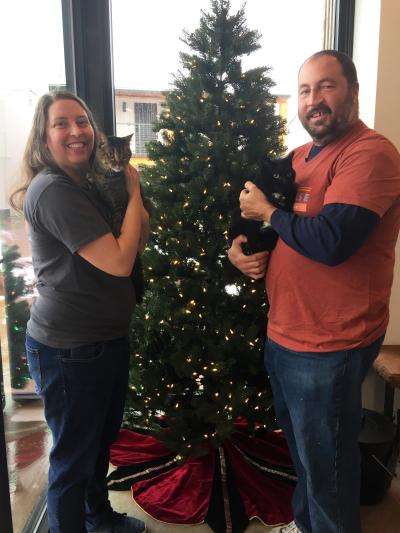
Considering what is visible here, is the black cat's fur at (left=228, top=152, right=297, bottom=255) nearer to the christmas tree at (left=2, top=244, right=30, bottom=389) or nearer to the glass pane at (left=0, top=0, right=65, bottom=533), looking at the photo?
the glass pane at (left=0, top=0, right=65, bottom=533)

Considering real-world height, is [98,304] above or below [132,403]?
above

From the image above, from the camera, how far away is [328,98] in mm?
1204

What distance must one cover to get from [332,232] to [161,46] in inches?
73.1

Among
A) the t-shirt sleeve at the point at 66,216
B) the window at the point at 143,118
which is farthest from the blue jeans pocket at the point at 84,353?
the window at the point at 143,118

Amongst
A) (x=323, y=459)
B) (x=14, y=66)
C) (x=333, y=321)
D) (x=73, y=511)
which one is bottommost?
(x=73, y=511)

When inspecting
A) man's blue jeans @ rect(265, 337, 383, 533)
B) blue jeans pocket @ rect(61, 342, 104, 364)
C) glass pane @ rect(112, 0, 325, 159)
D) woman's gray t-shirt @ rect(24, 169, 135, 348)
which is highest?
glass pane @ rect(112, 0, 325, 159)

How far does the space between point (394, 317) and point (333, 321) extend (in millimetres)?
1390

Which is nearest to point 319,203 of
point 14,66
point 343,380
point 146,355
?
point 343,380

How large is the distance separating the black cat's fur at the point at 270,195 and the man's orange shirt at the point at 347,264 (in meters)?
0.04

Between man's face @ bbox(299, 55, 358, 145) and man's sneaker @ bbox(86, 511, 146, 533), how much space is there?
163cm

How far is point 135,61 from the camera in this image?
2.45m

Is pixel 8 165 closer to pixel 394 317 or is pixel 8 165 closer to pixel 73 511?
→ pixel 73 511

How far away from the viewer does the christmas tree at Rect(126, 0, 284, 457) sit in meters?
1.74

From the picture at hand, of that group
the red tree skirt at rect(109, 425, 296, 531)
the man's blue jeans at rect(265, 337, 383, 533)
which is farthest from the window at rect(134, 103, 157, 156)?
the red tree skirt at rect(109, 425, 296, 531)
